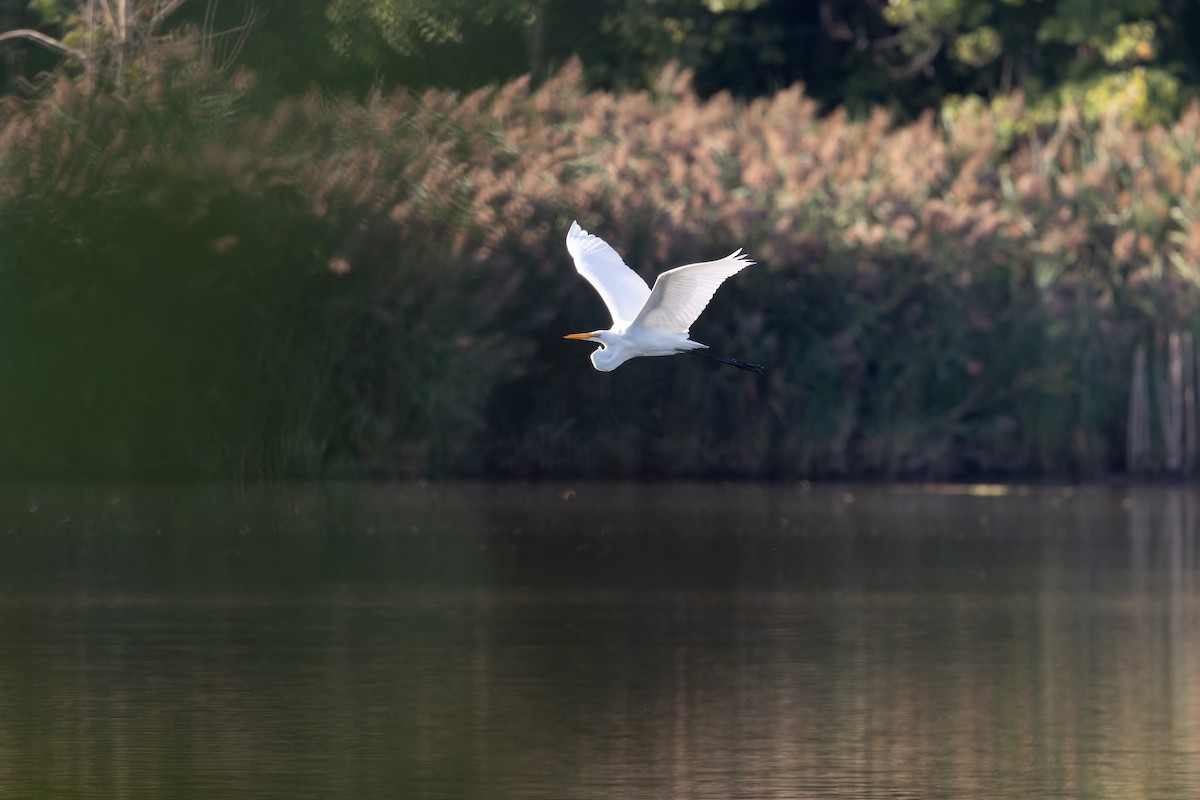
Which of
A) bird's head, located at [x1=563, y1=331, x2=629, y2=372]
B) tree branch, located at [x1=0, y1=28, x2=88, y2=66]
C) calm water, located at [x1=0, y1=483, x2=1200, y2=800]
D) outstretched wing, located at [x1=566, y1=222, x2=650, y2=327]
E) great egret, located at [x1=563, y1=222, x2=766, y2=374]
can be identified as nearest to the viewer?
calm water, located at [x1=0, y1=483, x2=1200, y2=800]

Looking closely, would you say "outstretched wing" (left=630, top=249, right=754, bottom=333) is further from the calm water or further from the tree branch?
the tree branch

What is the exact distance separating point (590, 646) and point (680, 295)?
80.2 inches

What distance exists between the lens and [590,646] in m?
14.0

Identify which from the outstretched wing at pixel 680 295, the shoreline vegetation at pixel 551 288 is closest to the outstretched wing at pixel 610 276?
the outstretched wing at pixel 680 295

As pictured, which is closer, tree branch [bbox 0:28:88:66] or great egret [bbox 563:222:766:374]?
great egret [bbox 563:222:766:374]

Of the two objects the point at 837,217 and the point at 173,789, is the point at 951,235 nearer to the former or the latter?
the point at 837,217

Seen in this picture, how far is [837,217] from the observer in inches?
1025

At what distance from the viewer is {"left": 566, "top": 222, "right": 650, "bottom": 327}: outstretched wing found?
14414mm

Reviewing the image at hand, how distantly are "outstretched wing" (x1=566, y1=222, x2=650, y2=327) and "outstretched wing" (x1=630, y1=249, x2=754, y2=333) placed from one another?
29.1 inches

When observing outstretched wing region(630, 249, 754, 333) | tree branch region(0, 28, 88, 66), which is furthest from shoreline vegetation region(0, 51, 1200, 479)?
outstretched wing region(630, 249, 754, 333)

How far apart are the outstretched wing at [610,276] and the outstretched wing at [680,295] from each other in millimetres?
739

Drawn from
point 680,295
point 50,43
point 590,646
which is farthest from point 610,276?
point 50,43

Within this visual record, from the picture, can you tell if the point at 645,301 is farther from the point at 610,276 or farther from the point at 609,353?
the point at 610,276

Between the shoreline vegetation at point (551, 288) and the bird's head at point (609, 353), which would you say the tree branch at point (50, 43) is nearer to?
the shoreline vegetation at point (551, 288)
